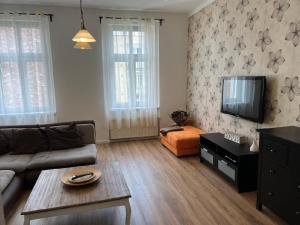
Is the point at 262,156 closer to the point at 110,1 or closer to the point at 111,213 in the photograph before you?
the point at 111,213

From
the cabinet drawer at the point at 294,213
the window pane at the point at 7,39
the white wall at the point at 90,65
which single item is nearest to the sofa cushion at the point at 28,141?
the white wall at the point at 90,65

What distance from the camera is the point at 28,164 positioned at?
2826 mm

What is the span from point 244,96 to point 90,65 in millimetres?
3031

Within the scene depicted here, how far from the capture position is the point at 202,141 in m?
3.63

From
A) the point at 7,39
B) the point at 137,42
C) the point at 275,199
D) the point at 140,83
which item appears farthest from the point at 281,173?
the point at 7,39

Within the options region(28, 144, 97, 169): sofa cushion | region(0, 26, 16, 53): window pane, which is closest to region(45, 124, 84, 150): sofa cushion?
region(28, 144, 97, 169): sofa cushion

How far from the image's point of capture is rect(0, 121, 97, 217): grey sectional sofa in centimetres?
249

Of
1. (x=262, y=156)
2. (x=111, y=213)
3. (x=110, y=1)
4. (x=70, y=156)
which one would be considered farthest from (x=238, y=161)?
(x=110, y=1)

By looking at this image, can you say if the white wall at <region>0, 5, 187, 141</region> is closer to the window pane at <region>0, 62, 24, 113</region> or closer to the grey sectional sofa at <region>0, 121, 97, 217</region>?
the window pane at <region>0, 62, 24, 113</region>

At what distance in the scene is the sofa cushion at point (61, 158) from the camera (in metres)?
2.83

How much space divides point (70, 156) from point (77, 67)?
2.24 metres

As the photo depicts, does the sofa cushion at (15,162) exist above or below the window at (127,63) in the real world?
below

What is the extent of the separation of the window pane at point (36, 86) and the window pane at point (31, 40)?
0.26 metres

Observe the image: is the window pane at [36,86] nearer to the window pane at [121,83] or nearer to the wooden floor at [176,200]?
the window pane at [121,83]
